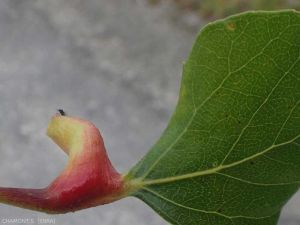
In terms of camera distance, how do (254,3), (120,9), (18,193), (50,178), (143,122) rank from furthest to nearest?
1. (120,9)
2. (254,3)
3. (143,122)
4. (50,178)
5. (18,193)

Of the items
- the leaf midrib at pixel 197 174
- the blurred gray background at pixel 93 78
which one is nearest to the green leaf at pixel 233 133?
the leaf midrib at pixel 197 174

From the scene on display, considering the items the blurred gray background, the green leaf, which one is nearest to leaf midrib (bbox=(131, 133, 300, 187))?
the green leaf

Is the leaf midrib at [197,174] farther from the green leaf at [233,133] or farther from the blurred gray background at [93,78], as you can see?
the blurred gray background at [93,78]

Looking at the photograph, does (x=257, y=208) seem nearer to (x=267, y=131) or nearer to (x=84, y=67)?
(x=267, y=131)

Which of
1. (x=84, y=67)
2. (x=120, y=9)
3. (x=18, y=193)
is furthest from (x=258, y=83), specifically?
(x=120, y=9)

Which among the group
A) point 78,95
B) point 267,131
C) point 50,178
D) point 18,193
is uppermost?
point 78,95

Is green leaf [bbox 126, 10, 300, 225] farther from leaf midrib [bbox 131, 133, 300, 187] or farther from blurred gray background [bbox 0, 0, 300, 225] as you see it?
blurred gray background [bbox 0, 0, 300, 225]
